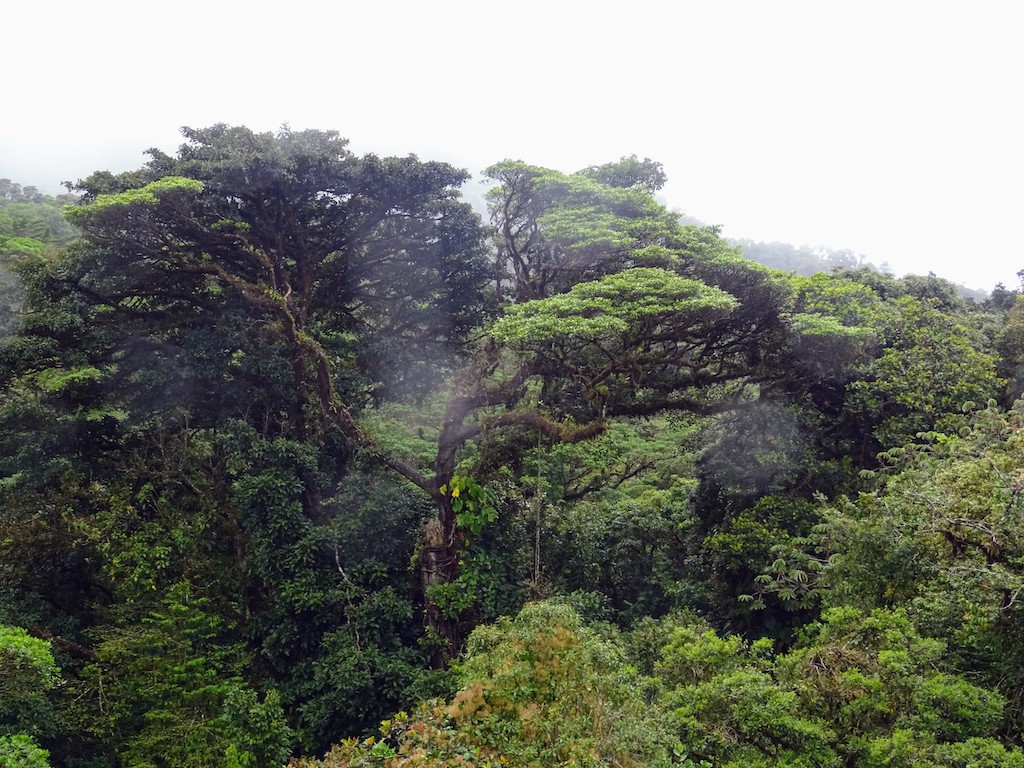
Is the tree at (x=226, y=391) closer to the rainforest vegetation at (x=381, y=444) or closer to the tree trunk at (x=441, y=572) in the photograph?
the rainforest vegetation at (x=381, y=444)

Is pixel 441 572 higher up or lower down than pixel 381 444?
lower down

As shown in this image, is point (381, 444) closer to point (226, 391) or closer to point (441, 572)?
point (441, 572)

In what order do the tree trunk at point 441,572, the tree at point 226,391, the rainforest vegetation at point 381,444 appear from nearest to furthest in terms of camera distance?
the rainforest vegetation at point 381,444 < the tree at point 226,391 < the tree trunk at point 441,572

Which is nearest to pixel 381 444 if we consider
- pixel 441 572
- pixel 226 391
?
pixel 441 572

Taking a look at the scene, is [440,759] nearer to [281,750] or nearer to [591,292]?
[281,750]

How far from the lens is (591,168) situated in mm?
12367

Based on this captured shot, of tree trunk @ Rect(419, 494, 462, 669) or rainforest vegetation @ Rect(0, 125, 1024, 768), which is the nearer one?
rainforest vegetation @ Rect(0, 125, 1024, 768)

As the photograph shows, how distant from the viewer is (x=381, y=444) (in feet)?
35.6

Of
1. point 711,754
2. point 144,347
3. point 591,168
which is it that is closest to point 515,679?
point 711,754

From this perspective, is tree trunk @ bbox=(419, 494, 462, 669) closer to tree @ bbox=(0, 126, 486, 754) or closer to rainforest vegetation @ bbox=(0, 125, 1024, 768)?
rainforest vegetation @ bbox=(0, 125, 1024, 768)

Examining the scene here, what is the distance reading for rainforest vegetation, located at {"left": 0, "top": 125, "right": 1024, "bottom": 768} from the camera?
7.83m

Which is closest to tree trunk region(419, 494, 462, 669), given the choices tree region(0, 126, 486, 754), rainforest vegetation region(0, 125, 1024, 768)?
rainforest vegetation region(0, 125, 1024, 768)

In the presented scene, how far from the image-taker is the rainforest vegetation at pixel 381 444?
308 inches

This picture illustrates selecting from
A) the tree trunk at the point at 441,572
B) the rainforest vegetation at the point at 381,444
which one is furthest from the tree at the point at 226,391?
the tree trunk at the point at 441,572
